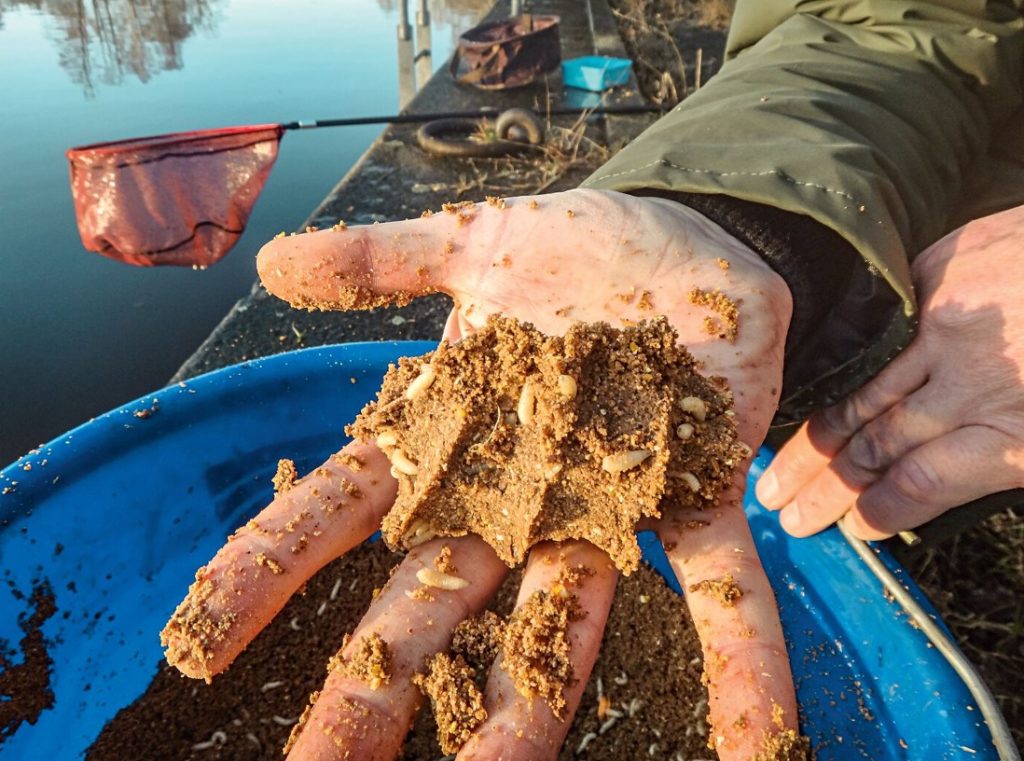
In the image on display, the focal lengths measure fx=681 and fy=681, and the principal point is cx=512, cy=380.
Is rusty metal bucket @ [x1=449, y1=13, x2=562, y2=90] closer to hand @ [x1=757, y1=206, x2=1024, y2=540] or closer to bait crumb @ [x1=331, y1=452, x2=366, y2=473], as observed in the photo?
hand @ [x1=757, y1=206, x2=1024, y2=540]

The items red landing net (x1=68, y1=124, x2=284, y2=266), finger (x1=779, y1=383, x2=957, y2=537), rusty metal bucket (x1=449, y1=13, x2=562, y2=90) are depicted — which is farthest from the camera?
rusty metal bucket (x1=449, y1=13, x2=562, y2=90)

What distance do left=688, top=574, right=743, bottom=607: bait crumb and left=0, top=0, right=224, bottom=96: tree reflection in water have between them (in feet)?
18.5

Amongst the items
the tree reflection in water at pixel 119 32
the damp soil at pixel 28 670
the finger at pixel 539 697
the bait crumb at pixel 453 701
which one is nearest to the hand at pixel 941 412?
the finger at pixel 539 697

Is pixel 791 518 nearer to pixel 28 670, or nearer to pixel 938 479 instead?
pixel 938 479

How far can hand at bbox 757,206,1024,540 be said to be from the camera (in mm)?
1210

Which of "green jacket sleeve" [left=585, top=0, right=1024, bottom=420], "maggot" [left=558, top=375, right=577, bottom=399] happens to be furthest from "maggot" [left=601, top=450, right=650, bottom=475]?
"green jacket sleeve" [left=585, top=0, right=1024, bottom=420]

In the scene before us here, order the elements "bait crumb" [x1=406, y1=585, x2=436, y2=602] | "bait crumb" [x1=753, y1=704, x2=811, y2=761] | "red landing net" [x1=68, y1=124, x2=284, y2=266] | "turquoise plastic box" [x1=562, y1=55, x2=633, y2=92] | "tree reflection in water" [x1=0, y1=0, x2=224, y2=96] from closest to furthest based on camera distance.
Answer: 1. "bait crumb" [x1=753, y1=704, x2=811, y2=761]
2. "bait crumb" [x1=406, y1=585, x2=436, y2=602]
3. "red landing net" [x1=68, y1=124, x2=284, y2=266]
4. "turquoise plastic box" [x1=562, y1=55, x2=633, y2=92]
5. "tree reflection in water" [x1=0, y1=0, x2=224, y2=96]

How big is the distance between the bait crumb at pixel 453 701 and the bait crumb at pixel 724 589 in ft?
1.20

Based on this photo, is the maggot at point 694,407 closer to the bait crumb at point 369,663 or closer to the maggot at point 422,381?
the maggot at point 422,381

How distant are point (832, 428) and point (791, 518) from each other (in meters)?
0.22

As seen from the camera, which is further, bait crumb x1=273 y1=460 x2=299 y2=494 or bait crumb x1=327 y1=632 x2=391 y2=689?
bait crumb x1=273 y1=460 x2=299 y2=494

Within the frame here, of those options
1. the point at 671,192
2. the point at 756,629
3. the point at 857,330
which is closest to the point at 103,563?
the point at 756,629

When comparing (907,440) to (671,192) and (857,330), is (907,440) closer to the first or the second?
(857,330)

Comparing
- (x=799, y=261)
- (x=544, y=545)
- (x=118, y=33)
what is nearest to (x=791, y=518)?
(x=799, y=261)
